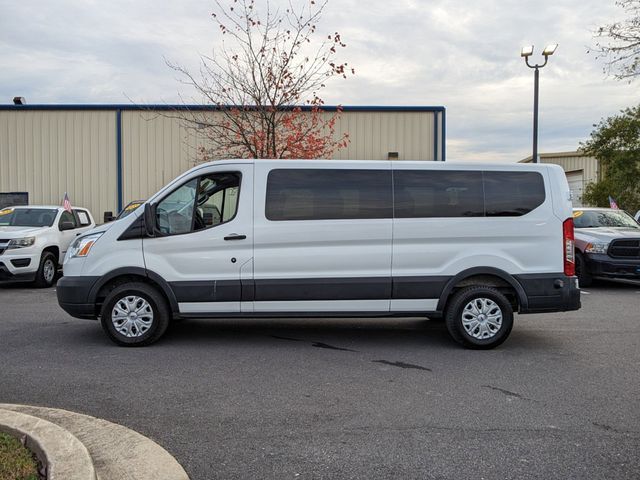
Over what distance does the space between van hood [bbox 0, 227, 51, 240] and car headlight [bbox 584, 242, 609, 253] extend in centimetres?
1154

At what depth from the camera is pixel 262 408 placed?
4.97 meters

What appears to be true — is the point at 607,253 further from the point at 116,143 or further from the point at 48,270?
the point at 116,143

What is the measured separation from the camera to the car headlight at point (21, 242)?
12617mm

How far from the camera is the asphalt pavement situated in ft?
13.0

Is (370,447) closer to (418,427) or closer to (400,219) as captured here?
(418,427)

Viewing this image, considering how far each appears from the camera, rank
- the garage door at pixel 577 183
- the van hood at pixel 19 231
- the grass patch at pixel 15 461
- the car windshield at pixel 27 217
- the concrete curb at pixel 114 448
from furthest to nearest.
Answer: the garage door at pixel 577 183 < the car windshield at pixel 27 217 < the van hood at pixel 19 231 < the concrete curb at pixel 114 448 < the grass patch at pixel 15 461

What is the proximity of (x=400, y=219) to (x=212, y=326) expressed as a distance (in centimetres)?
309

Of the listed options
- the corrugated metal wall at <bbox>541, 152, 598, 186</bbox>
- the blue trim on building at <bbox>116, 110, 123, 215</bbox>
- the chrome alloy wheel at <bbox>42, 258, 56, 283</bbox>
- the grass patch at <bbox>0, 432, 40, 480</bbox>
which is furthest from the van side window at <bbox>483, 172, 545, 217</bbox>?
the corrugated metal wall at <bbox>541, 152, 598, 186</bbox>

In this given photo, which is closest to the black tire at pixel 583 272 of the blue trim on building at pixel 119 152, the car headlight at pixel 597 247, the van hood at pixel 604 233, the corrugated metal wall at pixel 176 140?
the car headlight at pixel 597 247

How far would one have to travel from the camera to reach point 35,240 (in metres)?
13.0

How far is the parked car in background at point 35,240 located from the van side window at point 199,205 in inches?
230

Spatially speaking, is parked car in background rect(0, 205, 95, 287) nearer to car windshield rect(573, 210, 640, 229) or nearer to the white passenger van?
the white passenger van

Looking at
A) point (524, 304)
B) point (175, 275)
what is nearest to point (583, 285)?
point (524, 304)

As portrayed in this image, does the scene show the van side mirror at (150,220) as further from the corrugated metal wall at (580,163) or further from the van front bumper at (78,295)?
the corrugated metal wall at (580,163)
